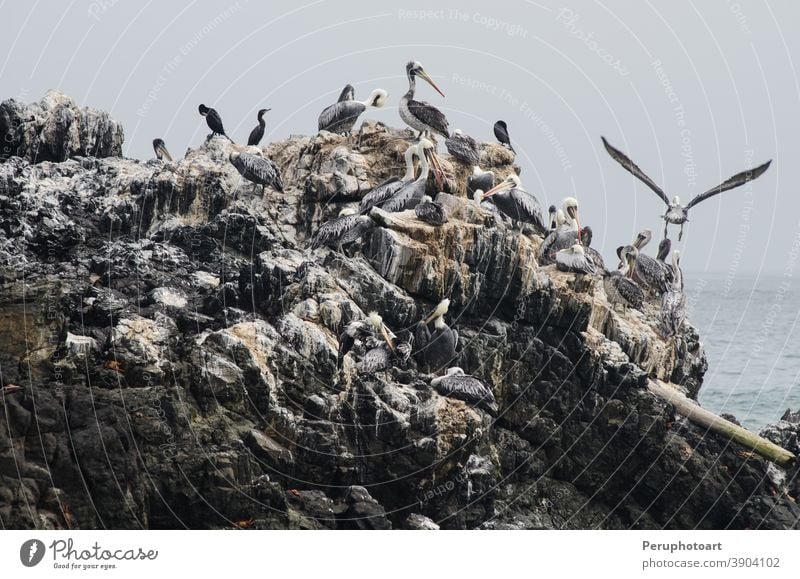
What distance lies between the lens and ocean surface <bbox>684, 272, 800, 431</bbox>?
4562cm

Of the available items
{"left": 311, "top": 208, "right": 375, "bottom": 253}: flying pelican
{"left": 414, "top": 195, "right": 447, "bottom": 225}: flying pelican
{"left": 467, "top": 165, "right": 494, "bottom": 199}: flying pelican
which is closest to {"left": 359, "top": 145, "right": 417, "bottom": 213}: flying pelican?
{"left": 414, "top": 195, "right": 447, "bottom": 225}: flying pelican

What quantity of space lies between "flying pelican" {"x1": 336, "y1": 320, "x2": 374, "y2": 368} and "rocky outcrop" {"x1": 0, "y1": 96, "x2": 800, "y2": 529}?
20 cm

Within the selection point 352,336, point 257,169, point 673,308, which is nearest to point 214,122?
point 257,169

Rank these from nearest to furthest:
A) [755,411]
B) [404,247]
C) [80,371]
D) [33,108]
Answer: [80,371] < [404,247] < [33,108] < [755,411]

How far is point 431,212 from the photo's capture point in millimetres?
25312

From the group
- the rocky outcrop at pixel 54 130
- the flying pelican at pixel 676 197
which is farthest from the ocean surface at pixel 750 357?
the rocky outcrop at pixel 54 130

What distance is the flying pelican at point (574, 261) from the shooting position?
26.5m

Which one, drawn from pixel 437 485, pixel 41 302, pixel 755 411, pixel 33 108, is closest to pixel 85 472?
pixel 41 302

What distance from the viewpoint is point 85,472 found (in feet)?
65.3

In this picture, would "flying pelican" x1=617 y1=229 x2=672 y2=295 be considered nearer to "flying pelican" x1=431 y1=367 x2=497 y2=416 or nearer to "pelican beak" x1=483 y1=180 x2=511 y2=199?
"pelican beak" x1=483 y1=180 x2=511 y2=199

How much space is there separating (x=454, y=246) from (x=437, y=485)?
16.3 ft

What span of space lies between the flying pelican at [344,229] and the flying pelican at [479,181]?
12.4ft

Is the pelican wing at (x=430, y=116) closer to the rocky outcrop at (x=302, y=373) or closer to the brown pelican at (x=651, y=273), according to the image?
the rocky outcrop at (x=302, y=373)
